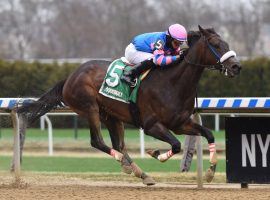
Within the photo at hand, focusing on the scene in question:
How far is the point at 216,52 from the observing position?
28.5ft

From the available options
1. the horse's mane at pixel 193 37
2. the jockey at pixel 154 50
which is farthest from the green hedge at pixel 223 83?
the horse's mane at pixel 193 37

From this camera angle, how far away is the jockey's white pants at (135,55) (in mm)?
9070

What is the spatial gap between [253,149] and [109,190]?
5.63 ft

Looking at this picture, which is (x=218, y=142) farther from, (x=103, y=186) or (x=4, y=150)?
(x=103, y=186)

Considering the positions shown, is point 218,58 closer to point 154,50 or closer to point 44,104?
point 154,50

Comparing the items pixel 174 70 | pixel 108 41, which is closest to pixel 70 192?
pixel 174 70

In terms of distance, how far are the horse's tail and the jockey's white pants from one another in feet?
3.36

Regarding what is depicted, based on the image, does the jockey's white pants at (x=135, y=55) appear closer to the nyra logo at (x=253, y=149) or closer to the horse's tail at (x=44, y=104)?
the horse's tail at (x=44, y=104)

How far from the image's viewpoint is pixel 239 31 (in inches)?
1999

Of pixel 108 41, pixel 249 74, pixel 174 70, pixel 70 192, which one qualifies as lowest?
pixel 70 192

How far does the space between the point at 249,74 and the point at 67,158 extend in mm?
8548

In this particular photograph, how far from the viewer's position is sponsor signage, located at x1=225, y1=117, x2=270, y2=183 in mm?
8961

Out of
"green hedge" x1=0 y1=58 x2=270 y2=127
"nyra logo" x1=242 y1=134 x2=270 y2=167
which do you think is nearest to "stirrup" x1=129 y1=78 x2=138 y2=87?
"nyra logo" x1=242 y1=134 x2=270 y2=167

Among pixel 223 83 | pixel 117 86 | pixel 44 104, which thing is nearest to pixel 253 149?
pixel 117 86
